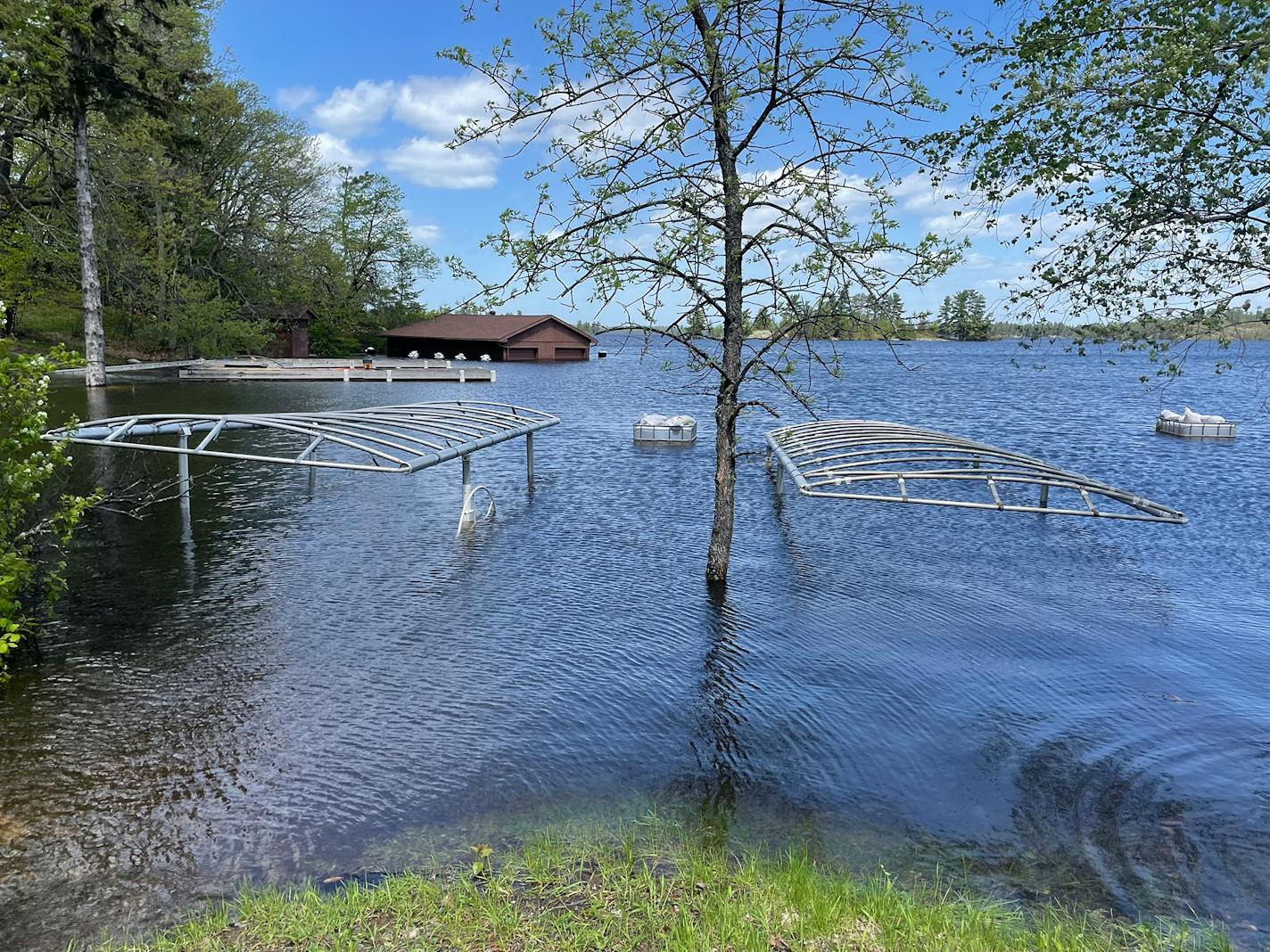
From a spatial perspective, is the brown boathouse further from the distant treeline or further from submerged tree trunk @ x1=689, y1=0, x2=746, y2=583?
the distant treeline

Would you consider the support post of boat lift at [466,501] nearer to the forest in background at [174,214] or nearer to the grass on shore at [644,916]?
the grass on shore at [644,916]

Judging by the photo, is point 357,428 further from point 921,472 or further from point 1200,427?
point 1200,427

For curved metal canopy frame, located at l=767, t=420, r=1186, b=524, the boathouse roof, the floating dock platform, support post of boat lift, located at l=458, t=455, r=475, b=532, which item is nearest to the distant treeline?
curved metal canopy frame, located at l=767, t=420, r=1186, b=524

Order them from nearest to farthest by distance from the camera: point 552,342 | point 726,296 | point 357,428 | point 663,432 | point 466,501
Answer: point 726,296 → point 357,428 → point 466,501 → point 663,432 → point 552,342

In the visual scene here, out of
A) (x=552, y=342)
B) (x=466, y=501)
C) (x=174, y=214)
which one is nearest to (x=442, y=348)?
(x=552, y=342)

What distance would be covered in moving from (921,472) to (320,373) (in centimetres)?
4410

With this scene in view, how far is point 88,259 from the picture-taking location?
36.0m

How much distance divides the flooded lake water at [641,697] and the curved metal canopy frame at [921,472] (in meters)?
1.32

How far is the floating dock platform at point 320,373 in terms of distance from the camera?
46.0 meters

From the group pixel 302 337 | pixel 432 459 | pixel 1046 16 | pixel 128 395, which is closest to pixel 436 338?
pixel 302 337

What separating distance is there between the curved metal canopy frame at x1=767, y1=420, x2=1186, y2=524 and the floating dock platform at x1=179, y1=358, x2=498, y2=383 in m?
35.4

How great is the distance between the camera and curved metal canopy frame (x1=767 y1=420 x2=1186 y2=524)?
38.7 feet

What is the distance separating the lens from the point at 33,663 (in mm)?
9336

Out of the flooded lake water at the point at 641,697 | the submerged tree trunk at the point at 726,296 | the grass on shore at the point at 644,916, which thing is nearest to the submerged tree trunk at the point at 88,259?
the flooded lake water at the point at 641,697
